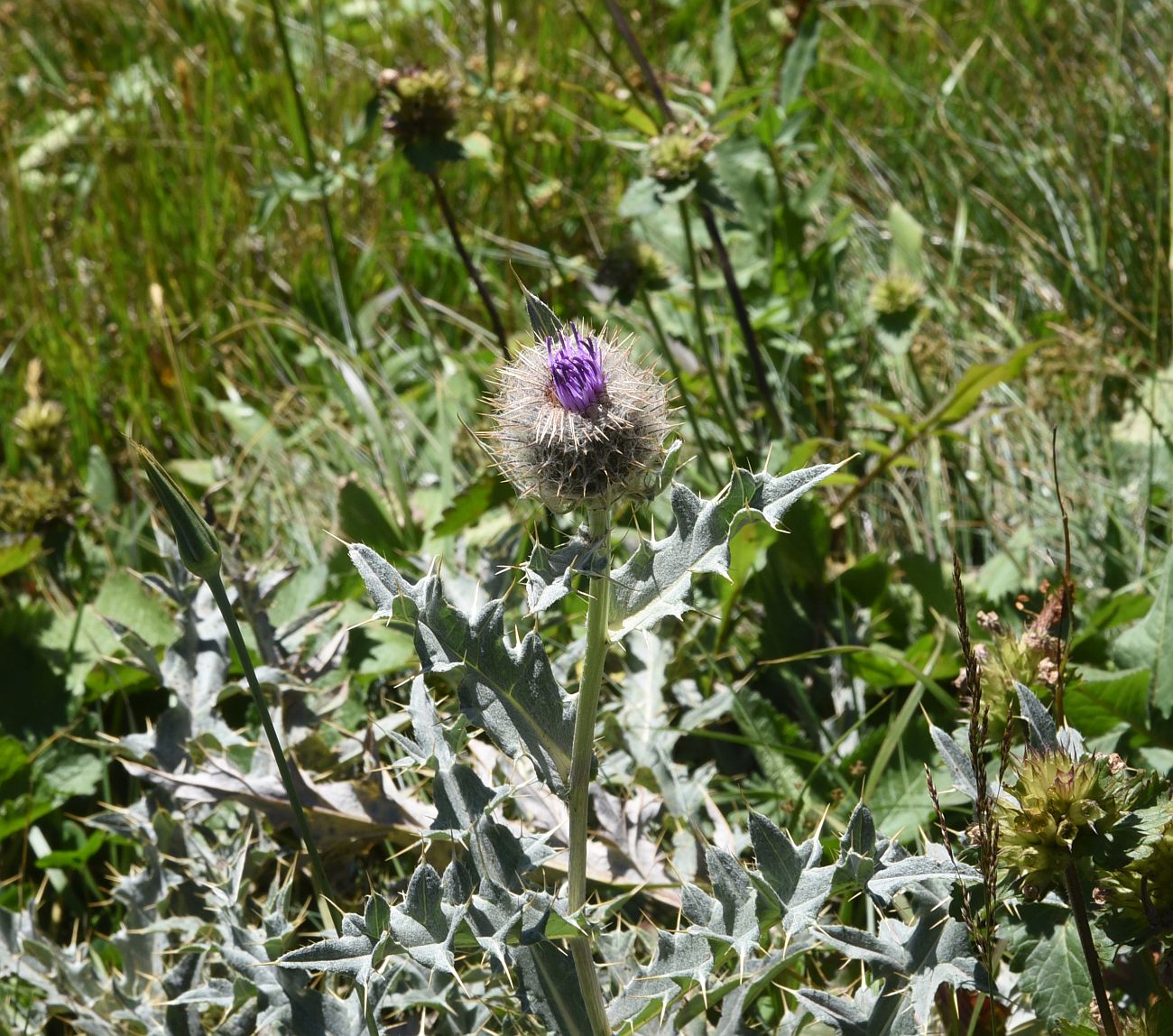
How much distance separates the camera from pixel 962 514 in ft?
10.1

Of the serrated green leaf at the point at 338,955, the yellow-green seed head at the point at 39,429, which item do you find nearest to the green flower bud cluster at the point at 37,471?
the yellow-green seed head at the point at 39,429

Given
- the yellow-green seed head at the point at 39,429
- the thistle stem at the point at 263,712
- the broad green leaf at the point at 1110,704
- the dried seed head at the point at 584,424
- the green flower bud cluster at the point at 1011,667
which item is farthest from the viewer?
the yellow-green seed head at the point at 39,429

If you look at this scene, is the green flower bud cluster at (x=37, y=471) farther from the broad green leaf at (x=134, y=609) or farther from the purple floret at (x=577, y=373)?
the purple floret at (x=577, y=373)

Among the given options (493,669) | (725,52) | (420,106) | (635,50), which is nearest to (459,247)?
(420,106)

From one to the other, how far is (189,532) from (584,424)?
54 centimetres

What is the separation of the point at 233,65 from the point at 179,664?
11.6ft

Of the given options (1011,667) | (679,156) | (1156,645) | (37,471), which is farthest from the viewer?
(37,471)

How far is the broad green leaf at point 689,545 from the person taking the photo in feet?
4.33

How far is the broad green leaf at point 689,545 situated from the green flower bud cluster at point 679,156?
1.53 m

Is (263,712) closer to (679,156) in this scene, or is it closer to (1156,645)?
(1156,645)

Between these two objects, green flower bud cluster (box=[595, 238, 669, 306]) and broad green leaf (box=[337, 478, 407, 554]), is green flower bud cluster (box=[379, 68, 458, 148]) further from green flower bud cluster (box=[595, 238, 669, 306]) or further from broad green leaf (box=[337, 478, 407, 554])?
broad green leaf (box=[337, 478, 407, 554])

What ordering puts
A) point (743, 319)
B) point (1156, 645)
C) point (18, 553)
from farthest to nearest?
point (743, 319) < point (18, 553) < point (1156, 645)

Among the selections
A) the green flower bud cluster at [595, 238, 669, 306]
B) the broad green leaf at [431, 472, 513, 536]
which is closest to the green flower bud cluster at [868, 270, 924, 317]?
the green flower bud cluster at [595, 238, 669, 306]

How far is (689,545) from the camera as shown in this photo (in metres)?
1.40
